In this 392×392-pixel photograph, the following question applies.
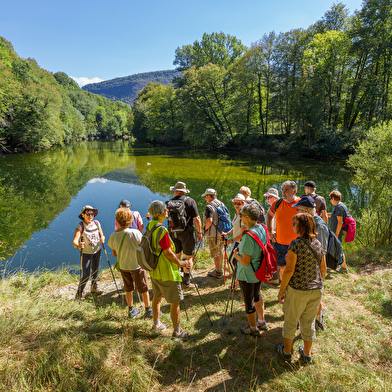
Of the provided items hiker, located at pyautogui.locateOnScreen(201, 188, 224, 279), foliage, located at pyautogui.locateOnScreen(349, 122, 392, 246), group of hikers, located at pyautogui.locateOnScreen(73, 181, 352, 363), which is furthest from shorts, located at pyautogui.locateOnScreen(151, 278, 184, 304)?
foliage, located at pyautogui.locateOnScreen(349, 122, 392, 246)

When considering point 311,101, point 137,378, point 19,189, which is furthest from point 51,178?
point 311,101

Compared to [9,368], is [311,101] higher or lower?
higher

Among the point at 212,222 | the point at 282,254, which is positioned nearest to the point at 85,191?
the point at 212,222

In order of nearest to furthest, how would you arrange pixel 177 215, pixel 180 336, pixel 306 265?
pixel 306 265
pixel 180 336
pixel 177 215

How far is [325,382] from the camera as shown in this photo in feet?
8.41

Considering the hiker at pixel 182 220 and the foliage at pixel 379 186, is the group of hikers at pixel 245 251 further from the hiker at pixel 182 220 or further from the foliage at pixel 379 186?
the foliage at pixel 379 186

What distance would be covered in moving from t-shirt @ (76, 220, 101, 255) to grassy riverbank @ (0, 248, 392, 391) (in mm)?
986

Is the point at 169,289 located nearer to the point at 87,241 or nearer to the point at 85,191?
the point at 87,241

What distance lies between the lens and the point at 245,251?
9.71 feet

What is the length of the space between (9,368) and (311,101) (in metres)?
30.5

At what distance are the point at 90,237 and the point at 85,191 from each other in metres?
13.2

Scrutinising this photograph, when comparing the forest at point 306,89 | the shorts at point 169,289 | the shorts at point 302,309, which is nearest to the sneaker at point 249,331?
the shorts at point 302,309

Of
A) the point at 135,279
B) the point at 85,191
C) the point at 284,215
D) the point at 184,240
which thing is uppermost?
the point at 284,215

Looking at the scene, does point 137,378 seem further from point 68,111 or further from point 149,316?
point 68,111
